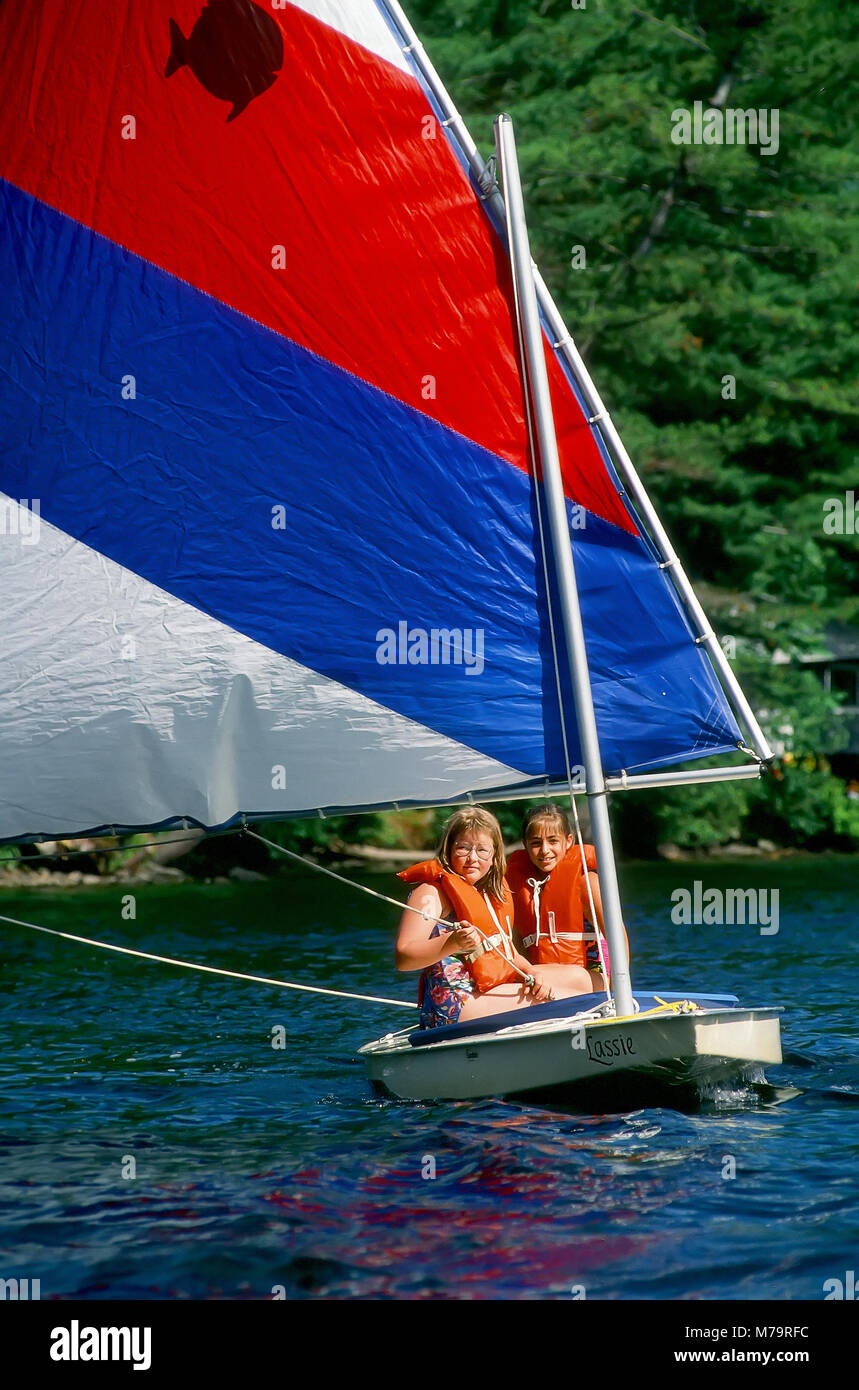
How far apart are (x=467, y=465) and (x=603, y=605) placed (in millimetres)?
1070

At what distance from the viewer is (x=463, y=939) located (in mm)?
8461

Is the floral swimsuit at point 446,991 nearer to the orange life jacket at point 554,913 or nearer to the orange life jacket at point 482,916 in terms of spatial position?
the orange life jacket at point 482,916

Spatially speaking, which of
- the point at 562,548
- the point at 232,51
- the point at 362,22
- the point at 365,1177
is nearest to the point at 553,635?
the point at 562,548

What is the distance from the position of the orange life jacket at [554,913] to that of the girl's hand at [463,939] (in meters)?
1.13

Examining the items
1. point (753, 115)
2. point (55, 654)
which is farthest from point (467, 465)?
point (753, 115)

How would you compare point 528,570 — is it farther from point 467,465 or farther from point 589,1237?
point 589,1237

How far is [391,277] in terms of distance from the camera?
870 cm

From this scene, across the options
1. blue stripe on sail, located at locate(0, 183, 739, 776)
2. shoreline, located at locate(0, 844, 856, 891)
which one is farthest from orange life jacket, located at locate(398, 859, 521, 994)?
shoreline, located at locate(0, 844, 856, 891)

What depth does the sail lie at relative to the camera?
336 inches

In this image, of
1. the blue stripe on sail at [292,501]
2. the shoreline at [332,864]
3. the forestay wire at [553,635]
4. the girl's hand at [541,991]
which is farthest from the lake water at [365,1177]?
the shoreline at [332,864]

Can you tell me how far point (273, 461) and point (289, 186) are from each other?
1.52 metres

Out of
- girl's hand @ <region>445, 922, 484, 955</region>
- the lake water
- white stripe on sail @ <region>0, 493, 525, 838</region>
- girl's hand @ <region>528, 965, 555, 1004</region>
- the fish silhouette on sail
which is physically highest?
the fish silhouette on sail

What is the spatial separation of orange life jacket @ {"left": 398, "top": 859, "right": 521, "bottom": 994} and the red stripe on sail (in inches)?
86.9

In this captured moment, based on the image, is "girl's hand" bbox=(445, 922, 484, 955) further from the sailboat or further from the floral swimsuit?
the floral swimsuit
